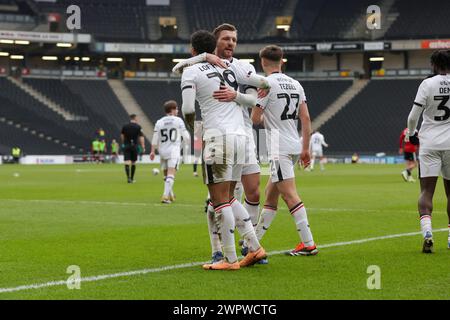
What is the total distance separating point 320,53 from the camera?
73.7m

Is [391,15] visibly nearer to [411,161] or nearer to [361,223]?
[411,161]

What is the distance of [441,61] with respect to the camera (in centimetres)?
896

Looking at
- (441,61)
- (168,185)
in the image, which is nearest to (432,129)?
(441,61)

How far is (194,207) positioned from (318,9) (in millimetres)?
58407

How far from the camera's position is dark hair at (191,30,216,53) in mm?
7594

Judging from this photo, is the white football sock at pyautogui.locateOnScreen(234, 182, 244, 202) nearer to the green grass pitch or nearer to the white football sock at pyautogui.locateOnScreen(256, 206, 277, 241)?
the white football sock at pyautogui.locateOnScreen(256, 206, 277, 241)

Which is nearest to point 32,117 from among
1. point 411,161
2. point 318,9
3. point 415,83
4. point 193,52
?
point 318,9

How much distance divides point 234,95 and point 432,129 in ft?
9.05

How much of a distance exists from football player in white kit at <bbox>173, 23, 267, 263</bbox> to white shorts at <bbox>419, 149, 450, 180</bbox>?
201cm

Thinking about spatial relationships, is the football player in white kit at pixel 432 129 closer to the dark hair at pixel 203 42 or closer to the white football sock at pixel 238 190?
the white football sock at pixel 238 190

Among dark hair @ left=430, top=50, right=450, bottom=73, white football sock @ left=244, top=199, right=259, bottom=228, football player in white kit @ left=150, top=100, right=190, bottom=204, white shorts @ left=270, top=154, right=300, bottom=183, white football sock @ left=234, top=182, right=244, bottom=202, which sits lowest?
white football sock @ left=244, top=199, right=259, bottom=228

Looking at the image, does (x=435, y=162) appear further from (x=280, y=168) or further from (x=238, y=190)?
(x=238, y=190)

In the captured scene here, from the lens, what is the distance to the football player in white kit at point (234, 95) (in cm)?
755

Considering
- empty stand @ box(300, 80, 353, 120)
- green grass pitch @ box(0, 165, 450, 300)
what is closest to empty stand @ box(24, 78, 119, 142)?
empty stand @ box(300, 80, 353, 120)
